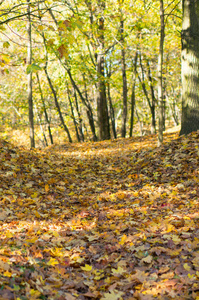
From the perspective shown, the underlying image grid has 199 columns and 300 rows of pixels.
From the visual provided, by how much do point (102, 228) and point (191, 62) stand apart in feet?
20.0

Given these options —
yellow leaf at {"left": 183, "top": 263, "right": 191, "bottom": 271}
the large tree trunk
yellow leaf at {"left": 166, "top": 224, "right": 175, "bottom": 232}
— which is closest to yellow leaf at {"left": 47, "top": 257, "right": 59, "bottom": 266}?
yellow leaf at {"left": 183, "top": 263, "right": 191, "bottom": 271}

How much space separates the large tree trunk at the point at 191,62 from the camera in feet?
25.2

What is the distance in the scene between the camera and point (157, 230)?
3.71 metres

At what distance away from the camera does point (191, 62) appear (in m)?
7.73

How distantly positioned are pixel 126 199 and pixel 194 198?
1415 millimetres

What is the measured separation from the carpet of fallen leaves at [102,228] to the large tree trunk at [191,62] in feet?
2.40

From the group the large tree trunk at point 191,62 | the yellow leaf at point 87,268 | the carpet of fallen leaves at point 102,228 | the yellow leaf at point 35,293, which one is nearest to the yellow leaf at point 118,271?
the carpet of fallen leaves at point 102,228

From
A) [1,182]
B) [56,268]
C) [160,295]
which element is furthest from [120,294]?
[1,182]

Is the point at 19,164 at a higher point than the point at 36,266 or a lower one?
higher

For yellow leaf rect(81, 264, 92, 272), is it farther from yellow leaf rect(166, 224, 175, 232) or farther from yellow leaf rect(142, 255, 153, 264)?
yellow leaf rect(166, 224, 175, 232)

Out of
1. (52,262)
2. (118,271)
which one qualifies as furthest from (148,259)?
(52,262)

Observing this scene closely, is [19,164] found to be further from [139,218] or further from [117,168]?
[139,218]

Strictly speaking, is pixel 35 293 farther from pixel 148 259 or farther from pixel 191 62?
pixel 191 62

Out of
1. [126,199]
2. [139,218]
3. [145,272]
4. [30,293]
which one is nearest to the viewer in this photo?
[30,293]
